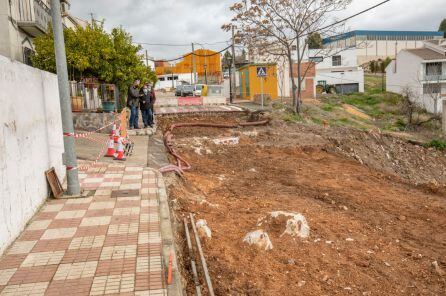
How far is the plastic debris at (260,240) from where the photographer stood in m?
5.82

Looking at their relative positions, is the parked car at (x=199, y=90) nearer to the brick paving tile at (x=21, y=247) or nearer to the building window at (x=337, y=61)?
the building window at (x=337, y=61)

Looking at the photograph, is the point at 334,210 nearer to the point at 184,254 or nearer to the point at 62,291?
the point at 184,254

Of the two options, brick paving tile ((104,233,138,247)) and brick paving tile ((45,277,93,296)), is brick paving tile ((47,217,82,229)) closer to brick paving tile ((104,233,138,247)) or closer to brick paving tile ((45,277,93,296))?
brick paving tile ((104,233,138,247))

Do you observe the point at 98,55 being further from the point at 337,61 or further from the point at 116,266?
the point at 337,61

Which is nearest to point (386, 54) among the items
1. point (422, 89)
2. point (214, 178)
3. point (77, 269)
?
point (422, 89)

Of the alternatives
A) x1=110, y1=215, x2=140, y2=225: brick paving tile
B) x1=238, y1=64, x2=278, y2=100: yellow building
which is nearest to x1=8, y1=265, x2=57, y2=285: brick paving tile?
x1=110, y1=215, x2=140, y2=225: brick paving tile

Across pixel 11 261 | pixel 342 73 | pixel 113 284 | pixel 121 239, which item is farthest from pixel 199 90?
pixel 113 284

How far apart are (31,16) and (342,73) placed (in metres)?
37.1

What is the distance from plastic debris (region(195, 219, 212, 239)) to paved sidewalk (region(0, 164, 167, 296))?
2.11 ft

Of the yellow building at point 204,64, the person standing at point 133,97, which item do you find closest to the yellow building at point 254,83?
the person standing at point 133,97

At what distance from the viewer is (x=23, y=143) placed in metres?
5.82

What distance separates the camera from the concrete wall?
5.04 m

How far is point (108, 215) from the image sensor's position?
20.4ft

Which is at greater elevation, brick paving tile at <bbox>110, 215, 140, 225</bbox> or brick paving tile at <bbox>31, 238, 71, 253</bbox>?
brick paving tile at <bbox>110, 215, 140, 225</bbox>
